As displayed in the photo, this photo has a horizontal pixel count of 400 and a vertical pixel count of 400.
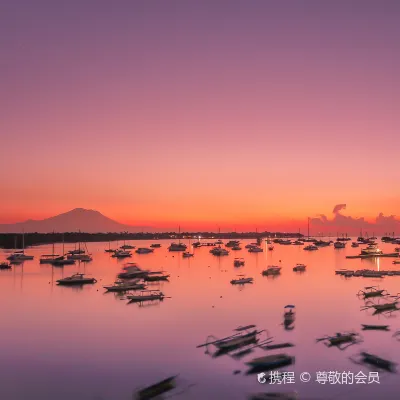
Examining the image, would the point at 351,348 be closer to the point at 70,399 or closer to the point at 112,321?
the point at 70,399

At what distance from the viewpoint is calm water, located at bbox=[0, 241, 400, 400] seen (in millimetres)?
21781

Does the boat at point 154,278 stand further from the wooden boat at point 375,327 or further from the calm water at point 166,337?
the wooden boat at point 375,327

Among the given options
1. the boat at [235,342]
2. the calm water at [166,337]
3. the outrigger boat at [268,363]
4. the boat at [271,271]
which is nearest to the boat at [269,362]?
the outrigger boat at [268,363]

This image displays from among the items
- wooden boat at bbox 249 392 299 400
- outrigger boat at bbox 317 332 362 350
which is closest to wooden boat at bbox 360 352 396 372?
outrigger boat at bbox 317 332 362 350

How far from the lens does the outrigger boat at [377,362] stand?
2397 cm

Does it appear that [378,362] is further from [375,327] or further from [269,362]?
[375,327]

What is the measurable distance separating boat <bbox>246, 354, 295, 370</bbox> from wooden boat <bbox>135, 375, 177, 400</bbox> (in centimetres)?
446

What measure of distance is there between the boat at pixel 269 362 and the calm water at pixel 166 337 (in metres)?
0.59

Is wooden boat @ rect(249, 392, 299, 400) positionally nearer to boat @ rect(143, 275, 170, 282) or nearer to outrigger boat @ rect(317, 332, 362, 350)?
outrigger boat @ rect(317, 332, 362, 350)

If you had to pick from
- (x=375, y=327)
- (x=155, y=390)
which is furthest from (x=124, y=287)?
(x=155, y=390)

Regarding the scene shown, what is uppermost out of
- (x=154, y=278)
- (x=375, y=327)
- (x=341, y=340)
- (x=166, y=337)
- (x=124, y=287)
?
(x=124, y=287)

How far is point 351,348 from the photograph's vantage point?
27469 mm

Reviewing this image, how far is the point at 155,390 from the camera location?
19.9 meters

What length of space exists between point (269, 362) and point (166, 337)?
10.9m
